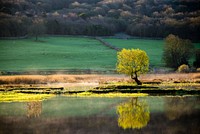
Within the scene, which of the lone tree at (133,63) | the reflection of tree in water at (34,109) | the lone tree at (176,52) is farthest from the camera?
the lone tree at (176,52)

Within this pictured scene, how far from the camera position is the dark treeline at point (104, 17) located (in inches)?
4257

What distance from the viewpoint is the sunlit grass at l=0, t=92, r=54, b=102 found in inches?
1921

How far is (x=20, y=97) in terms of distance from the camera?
50.2 metres

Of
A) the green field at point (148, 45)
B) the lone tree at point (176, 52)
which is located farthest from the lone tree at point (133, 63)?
the green field at point (148, 45)

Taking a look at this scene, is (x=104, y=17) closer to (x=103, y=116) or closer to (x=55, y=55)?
(x=55, y=55)

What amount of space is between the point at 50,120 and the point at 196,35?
74918mm

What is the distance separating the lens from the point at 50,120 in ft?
120

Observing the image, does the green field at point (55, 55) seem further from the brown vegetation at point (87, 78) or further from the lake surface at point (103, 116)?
the lake surface at point (103, 116)

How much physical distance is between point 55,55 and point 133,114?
55.9 m

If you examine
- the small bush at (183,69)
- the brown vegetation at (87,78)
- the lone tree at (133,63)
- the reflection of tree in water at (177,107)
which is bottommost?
the brown vegetation at (87,78)

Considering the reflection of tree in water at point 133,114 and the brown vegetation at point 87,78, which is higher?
the reflection of tree in water at point 133,114

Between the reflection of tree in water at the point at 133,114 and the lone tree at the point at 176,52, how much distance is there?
122 feet

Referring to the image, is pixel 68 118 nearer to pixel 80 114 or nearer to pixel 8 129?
pixel 80 114

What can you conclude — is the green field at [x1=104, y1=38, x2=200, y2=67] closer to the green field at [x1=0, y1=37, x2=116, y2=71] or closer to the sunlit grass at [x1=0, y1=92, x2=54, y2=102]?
the green field at [x1=0, y1=37, x2=116, y2=71]
